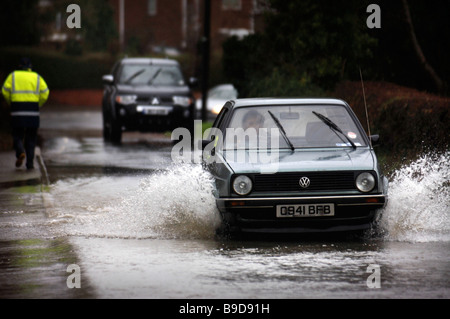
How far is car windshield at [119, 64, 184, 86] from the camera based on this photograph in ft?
80.4

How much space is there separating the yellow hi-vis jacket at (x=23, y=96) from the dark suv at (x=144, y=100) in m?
6.84

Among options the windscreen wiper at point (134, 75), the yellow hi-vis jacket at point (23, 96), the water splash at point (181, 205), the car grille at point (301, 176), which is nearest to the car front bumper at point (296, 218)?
the car grille at point (301, 176)

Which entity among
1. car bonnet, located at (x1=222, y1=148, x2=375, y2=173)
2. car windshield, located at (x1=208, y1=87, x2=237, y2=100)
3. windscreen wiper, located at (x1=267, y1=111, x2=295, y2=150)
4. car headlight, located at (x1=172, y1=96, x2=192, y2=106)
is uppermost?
windscreen wiper, located at (x1=267, y1=111, x2=295, y2=150)

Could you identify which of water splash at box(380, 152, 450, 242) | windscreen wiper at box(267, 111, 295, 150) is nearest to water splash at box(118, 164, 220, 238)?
windscreen wiper at box(267, 111, 295, 150)

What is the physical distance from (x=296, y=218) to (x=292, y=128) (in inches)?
62.8

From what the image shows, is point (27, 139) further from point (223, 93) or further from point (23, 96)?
point (223, 93)

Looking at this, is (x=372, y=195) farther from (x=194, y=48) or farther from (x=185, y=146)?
(x=194, y=48)

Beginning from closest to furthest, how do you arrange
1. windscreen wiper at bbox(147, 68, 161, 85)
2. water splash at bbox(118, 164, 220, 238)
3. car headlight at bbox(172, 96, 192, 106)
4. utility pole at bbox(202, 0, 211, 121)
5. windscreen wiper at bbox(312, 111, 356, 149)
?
water splash at bbox(118, 164, 220, 238), windscreen wiper at bbox(312, 111, 356, 149), car headlight at bbox(172, 96, 192, 106), windscreen wiper at bbox(147, 68, 161, 85), utility pole at bbox(202, 0, 211, 121)

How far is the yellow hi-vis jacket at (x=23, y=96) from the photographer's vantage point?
16656 millimetres

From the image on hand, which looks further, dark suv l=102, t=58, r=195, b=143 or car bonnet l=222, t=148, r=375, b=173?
dark suv l=102, t=58, r=195, b=143

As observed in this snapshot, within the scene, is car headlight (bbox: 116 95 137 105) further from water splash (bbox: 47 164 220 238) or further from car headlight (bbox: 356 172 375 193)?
car headlight (bbox: 356 172 375 193)

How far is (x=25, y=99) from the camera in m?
16.7

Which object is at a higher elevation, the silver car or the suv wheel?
the silver car

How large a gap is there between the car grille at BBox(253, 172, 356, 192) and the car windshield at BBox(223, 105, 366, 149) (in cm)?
86
